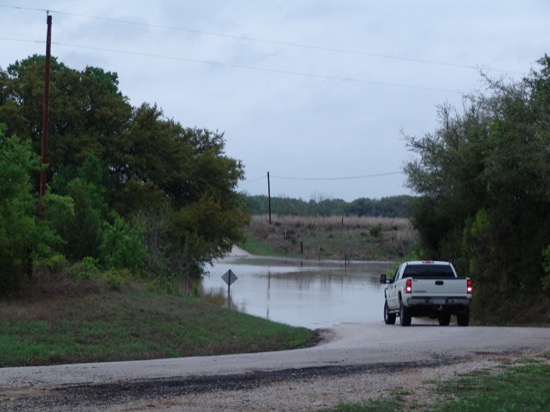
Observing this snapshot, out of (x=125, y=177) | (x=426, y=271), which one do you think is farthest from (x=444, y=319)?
(x=125, y=177)

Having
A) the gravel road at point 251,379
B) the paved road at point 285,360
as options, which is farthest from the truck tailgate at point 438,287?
the gravel road at point 251,379

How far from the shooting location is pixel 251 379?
41.7ft

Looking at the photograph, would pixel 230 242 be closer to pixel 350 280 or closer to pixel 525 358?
pixel 350 280

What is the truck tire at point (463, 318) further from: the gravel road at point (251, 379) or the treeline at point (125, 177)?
the treeline at point (125, 177)

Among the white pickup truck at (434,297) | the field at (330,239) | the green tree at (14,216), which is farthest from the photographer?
the field at (330,239)

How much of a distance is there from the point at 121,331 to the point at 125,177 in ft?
93.0

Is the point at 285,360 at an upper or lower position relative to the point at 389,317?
upper

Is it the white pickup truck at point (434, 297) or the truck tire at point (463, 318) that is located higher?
the white pickup truck at point (434, 297)

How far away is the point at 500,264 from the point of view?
1359 inches

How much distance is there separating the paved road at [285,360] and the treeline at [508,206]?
9237 millimetres

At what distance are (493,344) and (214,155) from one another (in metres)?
37.6

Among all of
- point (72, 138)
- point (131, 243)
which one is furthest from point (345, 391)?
point (72, 138)

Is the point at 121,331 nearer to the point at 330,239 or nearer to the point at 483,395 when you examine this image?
the point at 483,395

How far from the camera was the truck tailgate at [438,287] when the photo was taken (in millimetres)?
27625
